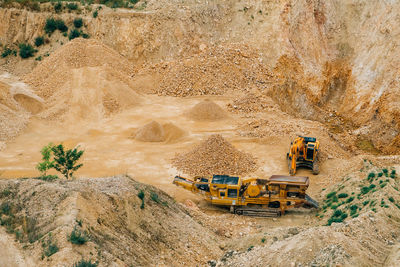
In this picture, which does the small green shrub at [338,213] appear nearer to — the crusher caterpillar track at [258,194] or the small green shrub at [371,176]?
the crusher caterpillar track at [258,194]

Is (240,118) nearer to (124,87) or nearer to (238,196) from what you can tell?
(124,87)

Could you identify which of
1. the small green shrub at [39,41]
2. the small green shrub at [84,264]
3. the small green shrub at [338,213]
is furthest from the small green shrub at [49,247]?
the small green shrub at [39,41]

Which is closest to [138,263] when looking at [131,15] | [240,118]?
[240,118]

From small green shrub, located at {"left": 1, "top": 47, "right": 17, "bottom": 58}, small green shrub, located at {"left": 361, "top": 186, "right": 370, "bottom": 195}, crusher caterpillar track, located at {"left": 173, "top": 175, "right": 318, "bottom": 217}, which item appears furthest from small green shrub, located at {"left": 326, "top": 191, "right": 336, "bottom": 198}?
small green shrub, located at {"left": 1, "top": 47, "right": 17, "bottom": 58}

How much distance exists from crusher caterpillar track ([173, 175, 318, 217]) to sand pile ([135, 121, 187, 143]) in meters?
9.03

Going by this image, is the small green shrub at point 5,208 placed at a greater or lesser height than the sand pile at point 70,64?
lesser

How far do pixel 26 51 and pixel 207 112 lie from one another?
789 inches

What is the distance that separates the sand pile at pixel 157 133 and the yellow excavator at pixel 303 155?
7.96 meters

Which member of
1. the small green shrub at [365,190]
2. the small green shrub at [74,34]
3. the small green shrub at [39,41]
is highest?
the small green shrub at [74,34]

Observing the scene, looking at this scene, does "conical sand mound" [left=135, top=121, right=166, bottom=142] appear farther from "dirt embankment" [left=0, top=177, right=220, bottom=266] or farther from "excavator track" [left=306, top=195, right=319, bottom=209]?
"dirt embankment" [left=0, top=177, right=220, bottom=266]

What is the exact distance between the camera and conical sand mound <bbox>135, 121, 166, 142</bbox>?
26344 mm

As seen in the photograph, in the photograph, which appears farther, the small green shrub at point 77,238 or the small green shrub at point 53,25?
the small green shrub at point 53,25

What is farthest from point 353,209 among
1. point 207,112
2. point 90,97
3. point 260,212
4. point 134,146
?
point 90,97

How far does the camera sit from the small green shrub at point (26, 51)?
126 feet
